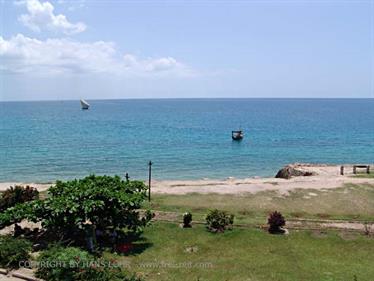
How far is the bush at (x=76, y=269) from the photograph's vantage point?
14070mm

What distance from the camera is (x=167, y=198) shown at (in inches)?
1163

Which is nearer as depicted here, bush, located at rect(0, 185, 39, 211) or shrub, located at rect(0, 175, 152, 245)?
shrub, located at rect(0, 175, 152, 245)

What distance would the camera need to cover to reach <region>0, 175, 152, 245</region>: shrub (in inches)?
698

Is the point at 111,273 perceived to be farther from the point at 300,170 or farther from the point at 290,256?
the point at 300,170

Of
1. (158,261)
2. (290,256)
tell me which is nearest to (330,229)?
(290,256)

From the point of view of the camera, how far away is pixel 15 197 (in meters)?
22.6

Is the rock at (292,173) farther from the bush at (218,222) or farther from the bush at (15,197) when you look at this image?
the bush at (15,197)

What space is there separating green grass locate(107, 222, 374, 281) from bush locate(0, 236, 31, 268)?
4067 mm

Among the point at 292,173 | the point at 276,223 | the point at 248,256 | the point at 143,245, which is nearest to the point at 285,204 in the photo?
the point at 276,223

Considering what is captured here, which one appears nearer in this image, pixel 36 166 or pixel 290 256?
pixel 290 256

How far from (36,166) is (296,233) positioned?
42.5 metres

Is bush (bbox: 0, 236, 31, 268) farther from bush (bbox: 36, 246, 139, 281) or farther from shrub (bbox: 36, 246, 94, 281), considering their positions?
bush (bbox: 36, 246, 139, 281)

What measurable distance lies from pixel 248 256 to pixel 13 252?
33.4ft

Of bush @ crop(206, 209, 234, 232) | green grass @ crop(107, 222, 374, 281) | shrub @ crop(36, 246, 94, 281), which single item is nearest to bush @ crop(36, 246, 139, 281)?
shrub @ crop(36, 246, 94, 281)
